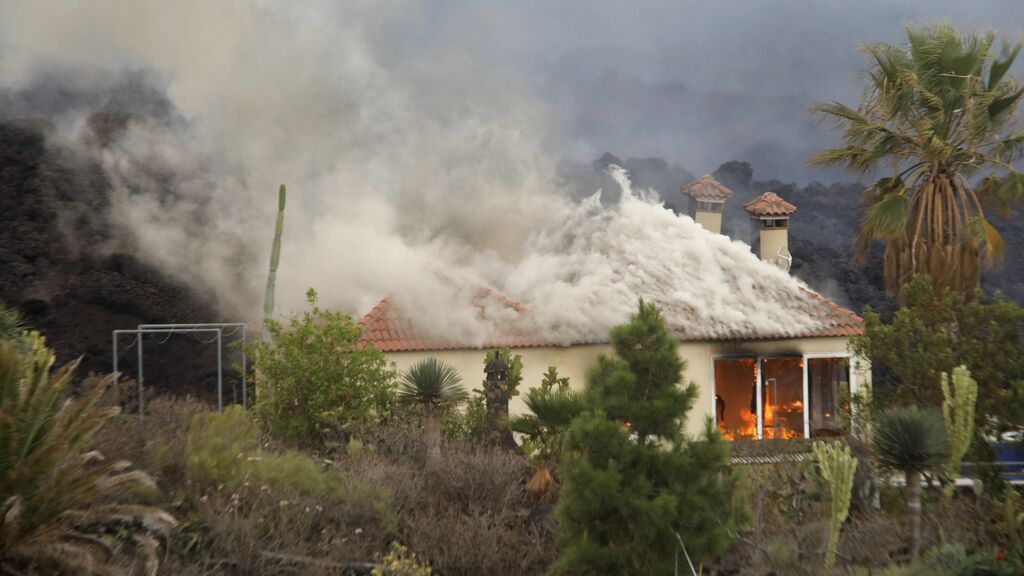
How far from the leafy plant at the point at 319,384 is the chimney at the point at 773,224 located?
1222cm

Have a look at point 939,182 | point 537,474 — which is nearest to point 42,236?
point 537,474

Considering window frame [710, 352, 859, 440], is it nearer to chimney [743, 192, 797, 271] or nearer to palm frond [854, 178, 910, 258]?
palm frond [854, 178, 910, 258]

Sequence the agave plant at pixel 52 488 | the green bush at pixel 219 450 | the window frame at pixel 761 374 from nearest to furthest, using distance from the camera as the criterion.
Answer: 1. the agave plant at pixel 52 488
2. the green bush at pixel 219 450
3. the window frame at pixel 761 374

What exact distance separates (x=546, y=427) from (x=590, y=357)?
6.28 metres

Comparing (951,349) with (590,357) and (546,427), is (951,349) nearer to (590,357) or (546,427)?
(546,427)

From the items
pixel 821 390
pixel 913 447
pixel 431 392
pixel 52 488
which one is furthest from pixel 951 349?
pixel 52 488

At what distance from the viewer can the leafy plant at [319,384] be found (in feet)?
44.0

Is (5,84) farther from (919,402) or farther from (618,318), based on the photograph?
(919,402)

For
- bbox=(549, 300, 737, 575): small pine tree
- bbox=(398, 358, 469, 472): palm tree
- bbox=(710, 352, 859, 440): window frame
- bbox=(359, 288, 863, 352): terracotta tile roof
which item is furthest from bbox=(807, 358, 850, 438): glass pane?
bbox=(549, 300, 737, 575): small pine tree

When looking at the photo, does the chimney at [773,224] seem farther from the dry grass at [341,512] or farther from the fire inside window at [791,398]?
the dry grass at [341,512]

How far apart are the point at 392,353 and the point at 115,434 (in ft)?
22.7

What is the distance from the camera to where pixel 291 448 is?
12.9 meters

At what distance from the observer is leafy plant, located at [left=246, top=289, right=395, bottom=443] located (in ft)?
44.0

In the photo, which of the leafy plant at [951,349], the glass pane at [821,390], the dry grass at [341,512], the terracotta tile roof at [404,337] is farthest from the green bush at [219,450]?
the glass pane at [821,390]
